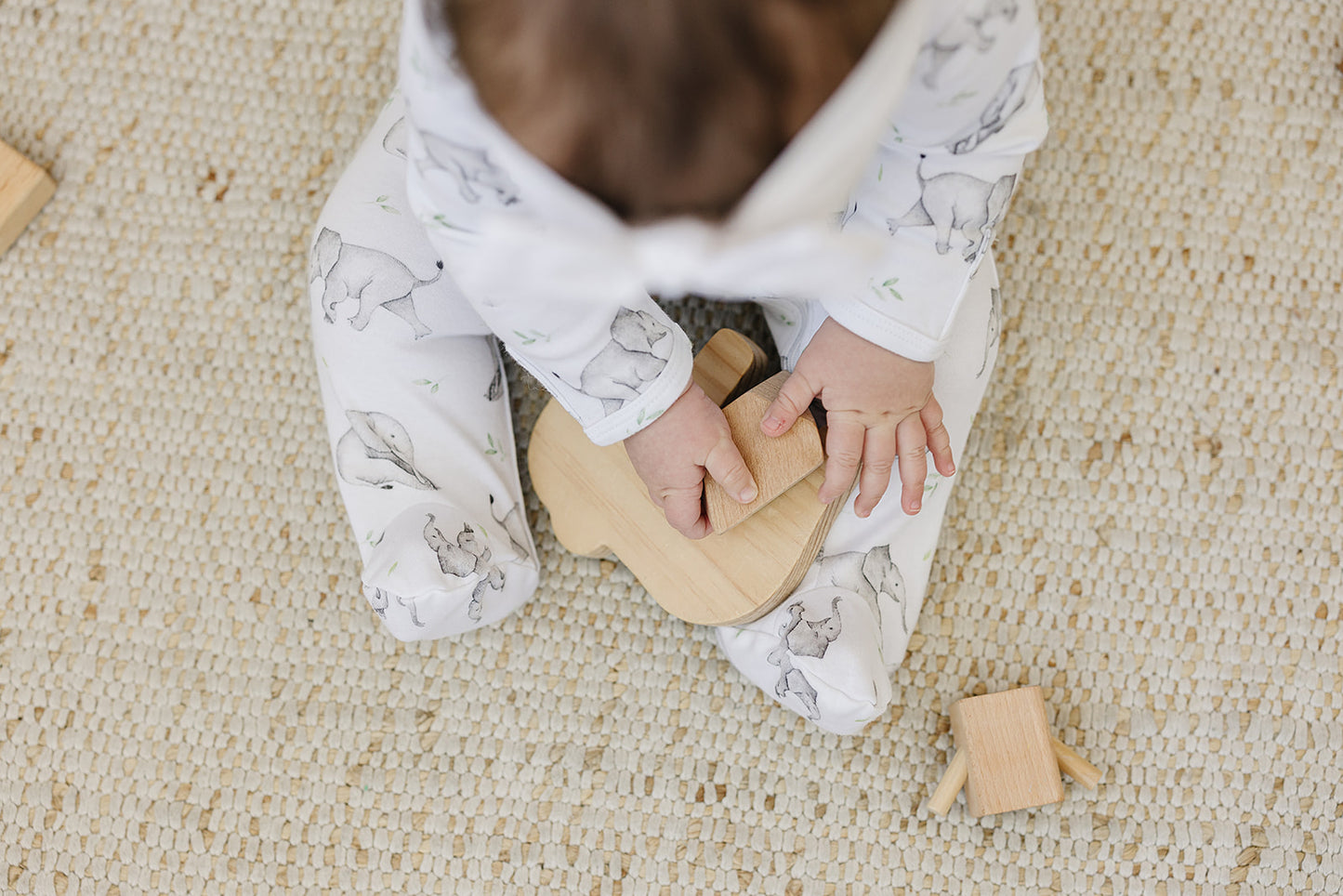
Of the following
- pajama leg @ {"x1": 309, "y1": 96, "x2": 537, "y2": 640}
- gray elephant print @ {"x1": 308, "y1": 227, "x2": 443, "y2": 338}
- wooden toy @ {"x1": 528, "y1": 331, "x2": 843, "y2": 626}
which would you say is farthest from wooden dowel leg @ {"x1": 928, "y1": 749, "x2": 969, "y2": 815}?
gray elephant print @ {"x1": 308, "y1": 227, "x2": 443, "y2": 338}

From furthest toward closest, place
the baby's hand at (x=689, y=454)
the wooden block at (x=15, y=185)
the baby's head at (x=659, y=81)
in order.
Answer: the wooden block at (x=15, y=185) → the baby's hand at (x=689, y=454) → the baby's head at (x=659, y=81)

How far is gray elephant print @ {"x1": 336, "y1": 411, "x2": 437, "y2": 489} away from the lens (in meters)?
0.51

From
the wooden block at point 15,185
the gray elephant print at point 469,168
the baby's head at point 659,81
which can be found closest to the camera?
the baby's head at point 659,81

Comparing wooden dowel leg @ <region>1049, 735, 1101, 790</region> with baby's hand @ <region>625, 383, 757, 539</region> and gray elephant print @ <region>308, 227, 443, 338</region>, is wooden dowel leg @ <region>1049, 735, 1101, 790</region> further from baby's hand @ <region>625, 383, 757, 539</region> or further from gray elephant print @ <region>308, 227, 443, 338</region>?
gray elephant print @ <region>308, 227, 443, 338</region>

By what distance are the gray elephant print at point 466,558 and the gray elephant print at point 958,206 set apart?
0.25 meters

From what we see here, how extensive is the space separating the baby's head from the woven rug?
0.32m

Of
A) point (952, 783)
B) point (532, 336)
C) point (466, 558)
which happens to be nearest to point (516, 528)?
point (466, 558)

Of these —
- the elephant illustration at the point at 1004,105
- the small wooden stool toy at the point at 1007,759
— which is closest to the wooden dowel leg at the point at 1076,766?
the small wooden stool toy at the point at 1007,759

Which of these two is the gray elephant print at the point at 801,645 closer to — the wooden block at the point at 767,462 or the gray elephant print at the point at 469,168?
the wooden block at the point at 767,462

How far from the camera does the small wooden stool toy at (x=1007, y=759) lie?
1.65 ft

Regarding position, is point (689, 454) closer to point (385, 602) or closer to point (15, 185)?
point (385, 602)

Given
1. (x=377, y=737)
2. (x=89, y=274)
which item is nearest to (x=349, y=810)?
(x=377, y=737)

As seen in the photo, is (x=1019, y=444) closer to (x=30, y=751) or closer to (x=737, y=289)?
(x=737, y=289)

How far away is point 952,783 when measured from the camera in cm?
51
